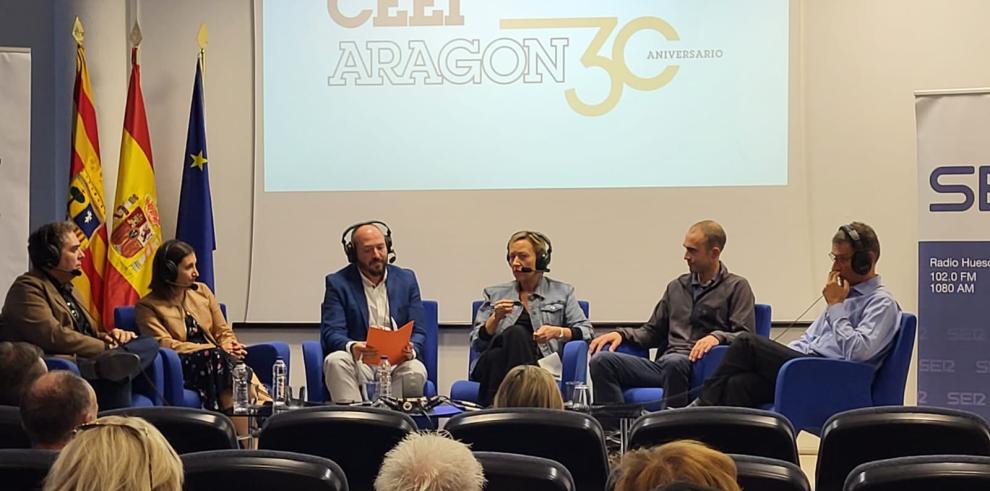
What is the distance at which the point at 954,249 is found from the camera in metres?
5.66

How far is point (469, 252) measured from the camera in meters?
6.79

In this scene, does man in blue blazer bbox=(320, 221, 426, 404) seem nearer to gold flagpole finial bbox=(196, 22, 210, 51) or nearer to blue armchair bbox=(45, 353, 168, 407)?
blue armchair bbox=(45, 353, 168, 407)

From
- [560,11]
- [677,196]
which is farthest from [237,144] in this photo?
[677,196]

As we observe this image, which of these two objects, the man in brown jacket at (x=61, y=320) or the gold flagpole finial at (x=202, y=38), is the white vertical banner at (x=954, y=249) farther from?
the gold flagpole finial at (x=202, y=38)

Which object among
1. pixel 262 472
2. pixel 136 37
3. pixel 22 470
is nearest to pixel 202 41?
pixel 136 37

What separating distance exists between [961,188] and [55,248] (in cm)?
433

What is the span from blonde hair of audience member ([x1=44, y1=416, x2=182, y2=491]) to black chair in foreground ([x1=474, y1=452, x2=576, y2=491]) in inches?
26.1

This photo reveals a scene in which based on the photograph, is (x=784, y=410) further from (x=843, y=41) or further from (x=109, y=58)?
(x=109, y=58)

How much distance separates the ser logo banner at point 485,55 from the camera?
261 inches

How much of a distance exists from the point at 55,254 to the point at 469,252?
2364 mm

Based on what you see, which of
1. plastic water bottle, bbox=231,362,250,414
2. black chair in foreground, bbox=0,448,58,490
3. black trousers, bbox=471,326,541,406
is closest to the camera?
black chair in foreground, bbox=0,448,58,490

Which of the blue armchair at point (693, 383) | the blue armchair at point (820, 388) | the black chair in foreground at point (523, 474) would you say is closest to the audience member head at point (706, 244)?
the blue armchair at point (693, 383)

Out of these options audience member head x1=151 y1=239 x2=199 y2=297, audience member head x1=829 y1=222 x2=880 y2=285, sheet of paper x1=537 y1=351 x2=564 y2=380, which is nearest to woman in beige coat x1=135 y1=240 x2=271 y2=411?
audience member head x1=151 y1=239 x2=199 y2=297

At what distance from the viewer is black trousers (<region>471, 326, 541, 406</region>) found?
5.38 m
